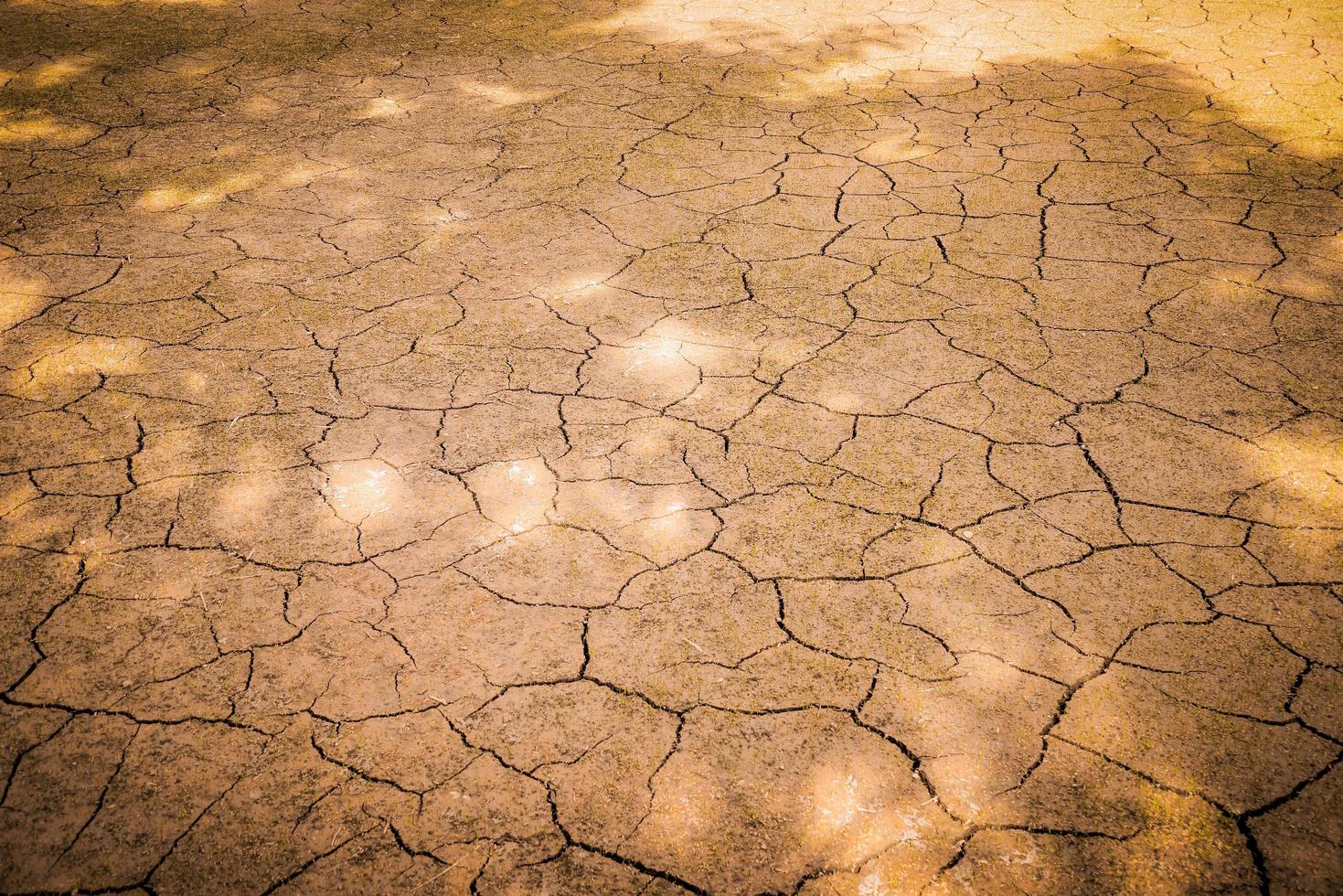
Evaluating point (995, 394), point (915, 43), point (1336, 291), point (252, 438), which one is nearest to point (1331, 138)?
point (1336, 291)

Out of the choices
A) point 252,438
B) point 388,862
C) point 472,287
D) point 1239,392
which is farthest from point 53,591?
point 1239,392

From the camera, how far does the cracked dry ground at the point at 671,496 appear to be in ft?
4.00

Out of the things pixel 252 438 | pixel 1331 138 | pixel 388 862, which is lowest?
pixel 388 862

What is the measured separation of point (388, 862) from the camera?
1.17 metres

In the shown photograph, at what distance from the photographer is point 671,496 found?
1763 mm

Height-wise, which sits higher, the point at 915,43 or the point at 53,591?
the point at 915,43

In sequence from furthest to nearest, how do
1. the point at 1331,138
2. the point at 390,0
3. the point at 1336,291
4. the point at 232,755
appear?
the point at 390,0
the point at 1331,138
the point at 1336,291
the point at 232,755

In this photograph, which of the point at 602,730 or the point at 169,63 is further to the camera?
the point at 169,63

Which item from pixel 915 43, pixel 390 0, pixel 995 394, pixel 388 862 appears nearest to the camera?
pixel 388 862

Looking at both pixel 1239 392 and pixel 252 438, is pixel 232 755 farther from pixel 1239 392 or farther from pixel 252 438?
pixel 1239 392

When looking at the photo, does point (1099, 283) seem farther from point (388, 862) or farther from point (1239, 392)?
point (388, 862)

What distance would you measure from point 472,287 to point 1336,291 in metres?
2.47

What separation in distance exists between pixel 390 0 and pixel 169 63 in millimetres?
1340

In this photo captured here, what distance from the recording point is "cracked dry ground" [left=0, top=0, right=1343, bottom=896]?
48.1 inches
